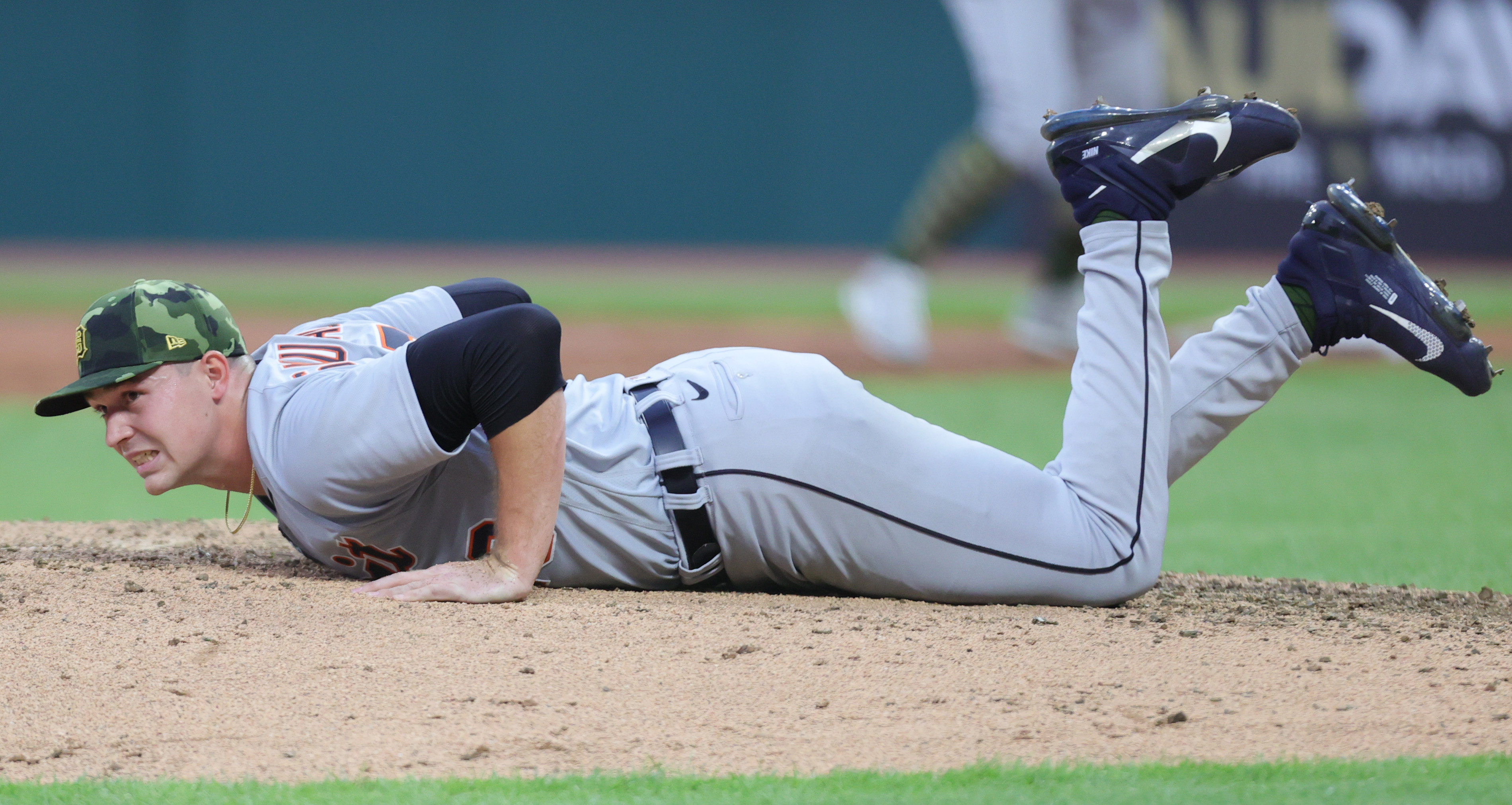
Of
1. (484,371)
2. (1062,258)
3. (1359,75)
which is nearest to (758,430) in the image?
(484,371)

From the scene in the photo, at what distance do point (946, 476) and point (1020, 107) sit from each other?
420cm

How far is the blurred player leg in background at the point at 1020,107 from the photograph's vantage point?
6137 mm

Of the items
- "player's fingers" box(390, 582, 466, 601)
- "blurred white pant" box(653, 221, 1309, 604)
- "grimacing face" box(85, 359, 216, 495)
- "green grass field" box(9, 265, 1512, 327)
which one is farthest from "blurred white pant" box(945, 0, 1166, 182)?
Result: "grimacing face" box(85, 359, 216, 495)

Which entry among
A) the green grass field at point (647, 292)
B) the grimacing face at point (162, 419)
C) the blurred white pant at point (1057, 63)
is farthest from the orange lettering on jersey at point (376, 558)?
the green grass field at point (647, 292)

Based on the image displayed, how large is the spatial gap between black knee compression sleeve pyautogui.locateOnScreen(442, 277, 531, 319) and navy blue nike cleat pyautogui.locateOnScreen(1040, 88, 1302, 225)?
3.19 feet

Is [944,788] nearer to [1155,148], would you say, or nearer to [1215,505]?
[1155,148]

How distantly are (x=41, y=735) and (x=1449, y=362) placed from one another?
220cm

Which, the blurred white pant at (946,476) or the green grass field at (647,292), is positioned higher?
the blurred white pant at (946,476)

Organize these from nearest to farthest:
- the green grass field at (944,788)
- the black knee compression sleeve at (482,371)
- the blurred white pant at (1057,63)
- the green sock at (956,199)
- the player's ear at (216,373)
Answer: the green grass field at (944,788) < the black knee compression sleeve at (482,371) < the player's ear at (216,373) < the blurred white pant at (1057,63) < the green sock at (956,199)

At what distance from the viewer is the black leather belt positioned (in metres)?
2.23

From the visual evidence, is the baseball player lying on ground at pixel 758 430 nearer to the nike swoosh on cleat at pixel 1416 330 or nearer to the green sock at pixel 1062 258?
the nike swoosh on cleat at pixel 1416 330

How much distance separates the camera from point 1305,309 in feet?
8.05

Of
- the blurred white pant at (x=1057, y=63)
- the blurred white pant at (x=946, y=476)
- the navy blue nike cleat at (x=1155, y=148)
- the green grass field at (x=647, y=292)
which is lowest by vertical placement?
the green grass field at (x=647, y=292)

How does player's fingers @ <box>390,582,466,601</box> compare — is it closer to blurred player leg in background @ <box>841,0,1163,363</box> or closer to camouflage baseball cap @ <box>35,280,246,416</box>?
camouflage baseball cap @ <box>35,280,246,416</box>
